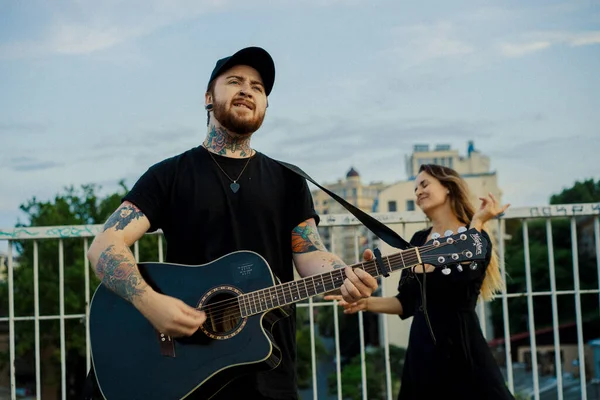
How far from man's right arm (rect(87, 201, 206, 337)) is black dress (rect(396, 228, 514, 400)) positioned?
1534mm

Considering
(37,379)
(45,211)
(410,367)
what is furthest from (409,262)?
(45,211)

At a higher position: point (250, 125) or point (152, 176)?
point (250, 125)

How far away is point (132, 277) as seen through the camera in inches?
103

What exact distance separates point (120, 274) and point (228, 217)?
0.49m

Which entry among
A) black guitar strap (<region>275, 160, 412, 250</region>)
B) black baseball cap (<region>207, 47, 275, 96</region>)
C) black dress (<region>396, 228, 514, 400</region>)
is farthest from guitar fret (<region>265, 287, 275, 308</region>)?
black dress (<region>396, 228, 514, 400</region>)

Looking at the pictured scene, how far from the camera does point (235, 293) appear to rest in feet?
8.66

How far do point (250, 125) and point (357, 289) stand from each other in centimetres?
86

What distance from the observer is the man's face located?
2855mm

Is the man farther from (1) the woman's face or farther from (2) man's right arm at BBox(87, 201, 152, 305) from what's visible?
(1) the woman's face

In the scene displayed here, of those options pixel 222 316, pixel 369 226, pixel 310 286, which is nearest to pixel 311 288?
pixel 310 286

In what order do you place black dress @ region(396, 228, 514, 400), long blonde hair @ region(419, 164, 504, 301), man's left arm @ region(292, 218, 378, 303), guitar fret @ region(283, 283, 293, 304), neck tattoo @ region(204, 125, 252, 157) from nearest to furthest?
guitar fret @ region(283, 283, 293, 304) < man's left arm @ region(292, 218, 378, 303) < neck tattoo @ region(204, 125, 252, 157) < black dress @ region(396, 228, 514, 400) < long blonde hair @ region(419, 164, 504, 301)

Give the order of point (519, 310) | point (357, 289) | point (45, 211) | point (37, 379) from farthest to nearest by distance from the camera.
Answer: point (519, 310) → point (45, 211) → point (37, 379) → point (357, 289)

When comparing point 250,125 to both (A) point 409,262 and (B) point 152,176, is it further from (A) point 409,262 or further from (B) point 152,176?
(A) point 409,262

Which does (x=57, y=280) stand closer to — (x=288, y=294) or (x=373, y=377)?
(x=288, y=294)
